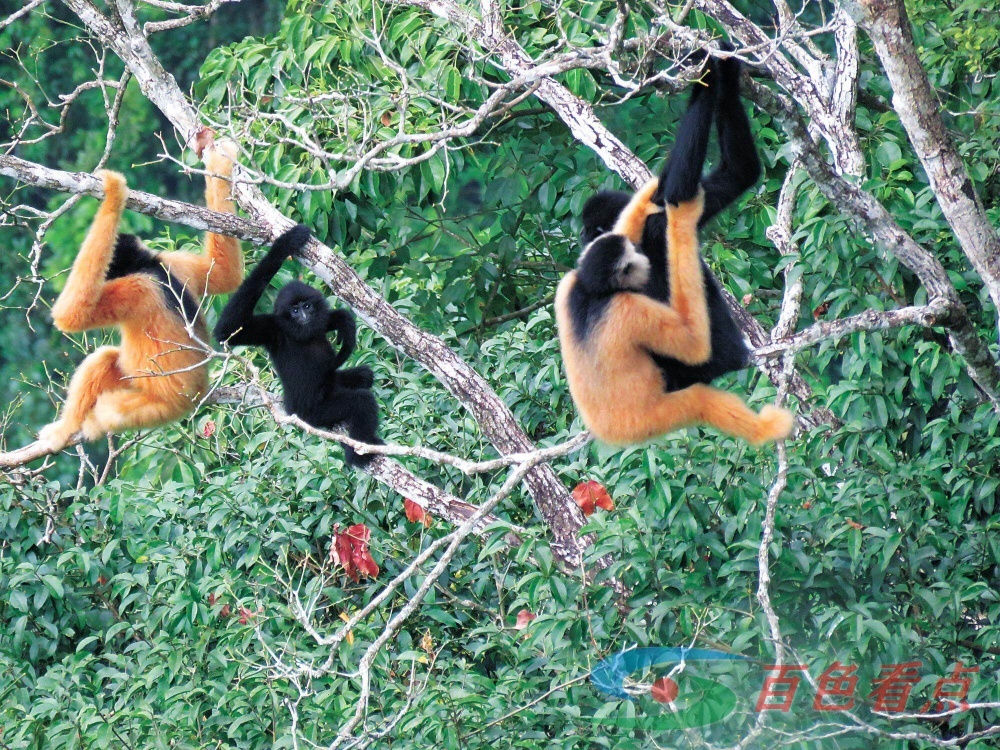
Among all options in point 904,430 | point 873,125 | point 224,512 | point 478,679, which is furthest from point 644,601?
point 873,125

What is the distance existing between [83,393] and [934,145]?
14.3 feet

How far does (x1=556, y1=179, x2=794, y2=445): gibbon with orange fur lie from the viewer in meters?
4.20

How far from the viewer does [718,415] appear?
4.30m

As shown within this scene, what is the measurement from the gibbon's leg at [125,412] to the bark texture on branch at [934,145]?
12.8 ft

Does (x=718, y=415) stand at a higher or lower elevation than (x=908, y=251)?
lower

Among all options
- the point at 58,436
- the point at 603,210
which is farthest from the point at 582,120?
the point at 58,436

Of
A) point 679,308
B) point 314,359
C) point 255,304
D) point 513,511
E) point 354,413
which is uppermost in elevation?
point 679,308

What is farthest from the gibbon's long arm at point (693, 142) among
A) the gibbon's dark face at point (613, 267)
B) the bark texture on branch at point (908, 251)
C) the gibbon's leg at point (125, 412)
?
the gibbon's leg at point (125, 412)

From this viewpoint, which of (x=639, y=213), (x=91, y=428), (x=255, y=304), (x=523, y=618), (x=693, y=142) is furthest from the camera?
(x=91, y=428)

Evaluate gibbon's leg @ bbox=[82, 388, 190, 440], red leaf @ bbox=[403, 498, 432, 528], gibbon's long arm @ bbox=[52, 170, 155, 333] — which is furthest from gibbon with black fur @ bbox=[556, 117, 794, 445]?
gibbon's leg @ bbox=[82, 388, 190, 440]

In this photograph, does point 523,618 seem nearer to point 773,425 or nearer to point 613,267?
point 773,425

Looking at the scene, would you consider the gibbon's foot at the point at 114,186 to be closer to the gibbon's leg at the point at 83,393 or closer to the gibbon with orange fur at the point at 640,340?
the gibbon's leg at the point at 83,393

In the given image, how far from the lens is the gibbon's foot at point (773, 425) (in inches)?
167

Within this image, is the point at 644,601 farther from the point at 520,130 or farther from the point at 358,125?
the point at 520,130
